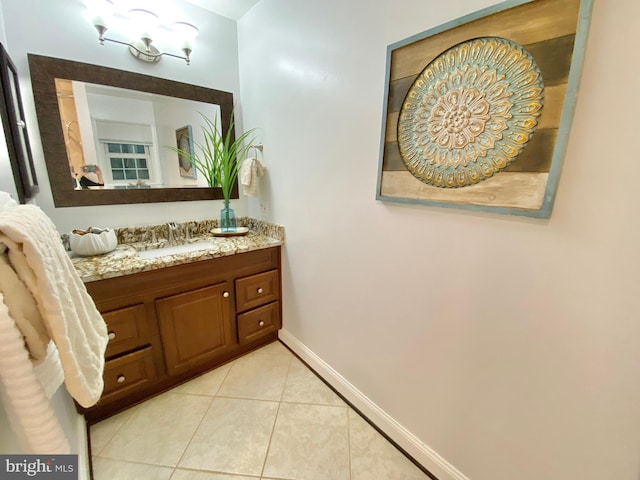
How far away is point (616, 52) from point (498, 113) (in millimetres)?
246

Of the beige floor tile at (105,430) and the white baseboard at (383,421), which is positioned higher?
the white baseboard at (383,421)

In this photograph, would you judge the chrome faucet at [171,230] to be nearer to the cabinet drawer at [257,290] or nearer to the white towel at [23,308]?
Result: the cabinet drawer at [257,290]

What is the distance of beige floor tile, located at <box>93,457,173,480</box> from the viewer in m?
1.15

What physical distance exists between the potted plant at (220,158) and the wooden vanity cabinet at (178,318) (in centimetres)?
44

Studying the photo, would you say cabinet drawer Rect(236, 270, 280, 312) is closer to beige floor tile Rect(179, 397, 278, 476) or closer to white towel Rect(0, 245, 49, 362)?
beige floor tile Rect(179, 397, 278, 476)

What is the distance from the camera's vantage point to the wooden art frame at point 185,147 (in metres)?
1.81

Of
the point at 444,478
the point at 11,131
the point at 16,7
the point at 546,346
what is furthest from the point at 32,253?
the point at 16,7

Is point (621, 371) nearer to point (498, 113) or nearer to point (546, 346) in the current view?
point (546, 346)

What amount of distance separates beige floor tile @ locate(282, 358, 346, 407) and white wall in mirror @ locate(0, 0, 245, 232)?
4.27 ft

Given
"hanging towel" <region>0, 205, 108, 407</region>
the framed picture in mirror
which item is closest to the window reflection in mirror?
the framed picture in mirror

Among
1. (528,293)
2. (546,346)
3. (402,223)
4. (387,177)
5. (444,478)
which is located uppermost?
(387,177)

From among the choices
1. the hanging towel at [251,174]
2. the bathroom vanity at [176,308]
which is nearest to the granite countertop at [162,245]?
the bathroom vanity at [176,308]

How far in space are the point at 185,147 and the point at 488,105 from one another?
1775 millimetres

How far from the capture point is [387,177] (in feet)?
3.67
